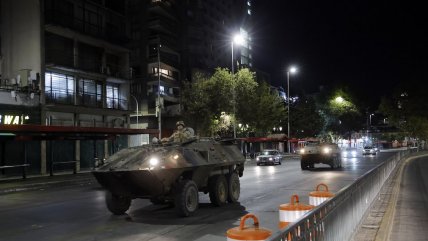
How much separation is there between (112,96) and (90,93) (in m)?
3.43

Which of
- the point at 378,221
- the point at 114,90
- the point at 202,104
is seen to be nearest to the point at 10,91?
the point at 114,90

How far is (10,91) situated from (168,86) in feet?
104

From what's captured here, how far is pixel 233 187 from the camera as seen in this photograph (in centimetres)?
1512

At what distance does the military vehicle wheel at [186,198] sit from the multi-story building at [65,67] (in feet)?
70.2

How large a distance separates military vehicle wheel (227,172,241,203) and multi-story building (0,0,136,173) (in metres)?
19.7

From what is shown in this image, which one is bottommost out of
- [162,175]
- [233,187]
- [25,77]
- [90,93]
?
[233,187]

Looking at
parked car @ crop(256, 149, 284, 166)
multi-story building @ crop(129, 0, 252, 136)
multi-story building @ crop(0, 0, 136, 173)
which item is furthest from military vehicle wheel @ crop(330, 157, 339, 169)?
multi-story building @ crop(129, 0, 252, 136)

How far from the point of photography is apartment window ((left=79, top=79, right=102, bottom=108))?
3947cm

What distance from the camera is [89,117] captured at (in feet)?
132

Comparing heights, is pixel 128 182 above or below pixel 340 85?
below

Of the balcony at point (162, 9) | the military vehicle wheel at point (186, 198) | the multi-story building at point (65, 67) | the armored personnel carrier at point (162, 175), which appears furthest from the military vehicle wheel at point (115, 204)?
the balcony at point (162, 9)

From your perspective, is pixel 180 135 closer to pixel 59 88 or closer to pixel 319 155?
pixel 319 155

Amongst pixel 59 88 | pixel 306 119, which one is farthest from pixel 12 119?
pixel 306 119

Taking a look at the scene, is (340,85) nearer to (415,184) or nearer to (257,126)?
(257,126)
